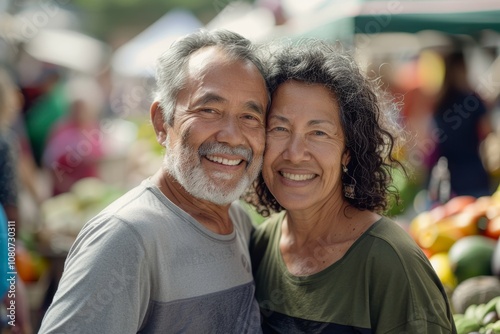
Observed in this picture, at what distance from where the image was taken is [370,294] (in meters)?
2.38

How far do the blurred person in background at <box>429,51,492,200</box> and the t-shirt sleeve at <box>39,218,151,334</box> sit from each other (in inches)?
158

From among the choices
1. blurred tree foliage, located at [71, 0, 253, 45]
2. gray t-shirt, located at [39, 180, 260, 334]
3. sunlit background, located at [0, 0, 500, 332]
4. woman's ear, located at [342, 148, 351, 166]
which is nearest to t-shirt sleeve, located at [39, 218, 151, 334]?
gray t-shirt, located at [39, 180, 260, 334]

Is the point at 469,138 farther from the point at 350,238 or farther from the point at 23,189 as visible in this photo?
the point at 23,189

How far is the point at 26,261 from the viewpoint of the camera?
589 centimetres

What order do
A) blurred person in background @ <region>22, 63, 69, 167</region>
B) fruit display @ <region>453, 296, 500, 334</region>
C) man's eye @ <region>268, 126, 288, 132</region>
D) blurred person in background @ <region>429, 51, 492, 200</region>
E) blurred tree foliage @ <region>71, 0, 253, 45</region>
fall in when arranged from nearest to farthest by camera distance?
1. man's eye @ <region>268, 126, 288, 132</region>
2. fruit display @ <region>453, 296, 500, 334</region>
3. blurred person in background @ <region>429, 51, 492, 200</region>
4. blurred person in background @ <region>22, 63, 69, 167</region>
5. blurred tree foliage @ <region>71, 0, 253, 45</region>

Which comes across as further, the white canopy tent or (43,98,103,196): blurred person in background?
the white canopy tent

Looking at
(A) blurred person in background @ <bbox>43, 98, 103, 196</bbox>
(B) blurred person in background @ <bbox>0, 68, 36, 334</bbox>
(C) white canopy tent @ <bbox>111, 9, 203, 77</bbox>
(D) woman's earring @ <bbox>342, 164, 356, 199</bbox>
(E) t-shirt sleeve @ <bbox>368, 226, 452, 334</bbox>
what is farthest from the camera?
(C) white canopy tent @ <bbox>111, 9, 203, 77</bbox>

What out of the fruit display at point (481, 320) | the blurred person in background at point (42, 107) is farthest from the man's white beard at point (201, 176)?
the blurred person in background at point (42, 107)

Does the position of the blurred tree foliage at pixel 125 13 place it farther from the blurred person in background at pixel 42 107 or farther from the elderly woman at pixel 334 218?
the elderly woman at pixel 334 218

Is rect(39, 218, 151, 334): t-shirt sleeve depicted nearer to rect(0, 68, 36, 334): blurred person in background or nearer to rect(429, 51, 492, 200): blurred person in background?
rect(0, 68, 36, 334): blurred person in background

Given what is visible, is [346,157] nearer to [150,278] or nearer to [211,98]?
[211,98]

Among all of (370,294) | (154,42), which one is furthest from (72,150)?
(370,294)

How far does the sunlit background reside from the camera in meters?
5.24

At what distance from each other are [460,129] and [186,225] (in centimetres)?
435
